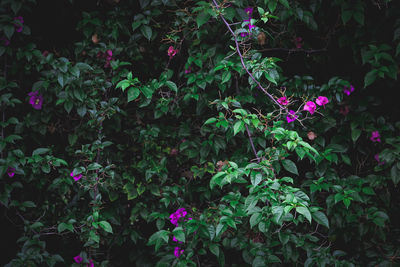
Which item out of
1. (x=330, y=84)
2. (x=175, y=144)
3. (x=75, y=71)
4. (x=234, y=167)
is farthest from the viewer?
(x=175, y=144)

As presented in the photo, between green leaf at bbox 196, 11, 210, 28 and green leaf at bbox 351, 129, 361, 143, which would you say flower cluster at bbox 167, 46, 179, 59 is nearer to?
green leaf at bbox 196, 11, 210, 28

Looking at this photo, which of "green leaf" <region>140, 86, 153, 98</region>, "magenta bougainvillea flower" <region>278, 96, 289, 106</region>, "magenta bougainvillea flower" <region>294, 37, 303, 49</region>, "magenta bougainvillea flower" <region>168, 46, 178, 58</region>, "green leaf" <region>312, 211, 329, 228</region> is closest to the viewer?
"green leaf" <region>312, 211, 329, 228</region>

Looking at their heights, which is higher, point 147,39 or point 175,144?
point 147,39

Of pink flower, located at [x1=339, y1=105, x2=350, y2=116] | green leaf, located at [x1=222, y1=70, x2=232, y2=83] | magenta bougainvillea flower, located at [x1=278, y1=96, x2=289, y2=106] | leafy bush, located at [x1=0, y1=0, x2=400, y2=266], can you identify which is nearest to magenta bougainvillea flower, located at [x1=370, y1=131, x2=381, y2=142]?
leafy bush, located at [x1=0, y1=0, x2=400, y2=266]

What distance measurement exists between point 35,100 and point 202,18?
1.23m

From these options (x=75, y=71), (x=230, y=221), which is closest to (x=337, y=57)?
(x=230, y=221)

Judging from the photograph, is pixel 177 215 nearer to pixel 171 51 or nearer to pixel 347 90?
pixel 171 51

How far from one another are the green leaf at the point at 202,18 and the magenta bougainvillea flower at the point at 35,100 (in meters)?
1.17

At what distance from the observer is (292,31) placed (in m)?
2.43

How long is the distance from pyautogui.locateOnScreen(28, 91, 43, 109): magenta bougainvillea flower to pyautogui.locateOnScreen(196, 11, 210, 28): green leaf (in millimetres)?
1166

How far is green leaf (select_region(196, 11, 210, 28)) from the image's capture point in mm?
2076

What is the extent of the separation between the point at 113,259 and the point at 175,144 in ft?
3.11

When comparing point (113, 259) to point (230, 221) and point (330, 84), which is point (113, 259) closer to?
point (230, 221)

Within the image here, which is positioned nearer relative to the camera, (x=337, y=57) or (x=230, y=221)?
(x=230, y=221)
